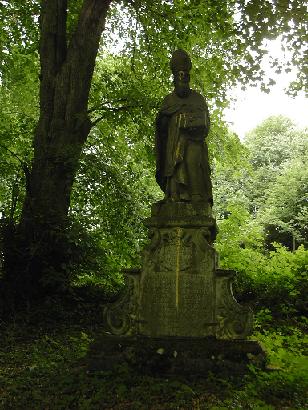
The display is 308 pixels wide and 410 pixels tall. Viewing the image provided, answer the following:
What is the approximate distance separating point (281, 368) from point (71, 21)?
1107 cm

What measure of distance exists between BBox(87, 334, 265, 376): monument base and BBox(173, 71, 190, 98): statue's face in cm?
329

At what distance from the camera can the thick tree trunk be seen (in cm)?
909

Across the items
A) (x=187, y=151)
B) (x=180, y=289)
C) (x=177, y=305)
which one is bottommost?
(x=177, y=305)

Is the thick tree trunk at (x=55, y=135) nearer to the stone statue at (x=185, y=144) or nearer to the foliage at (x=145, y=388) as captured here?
the foliage at (x=145, y=388)

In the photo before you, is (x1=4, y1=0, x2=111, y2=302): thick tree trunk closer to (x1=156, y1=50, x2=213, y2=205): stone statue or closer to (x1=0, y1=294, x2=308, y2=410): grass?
(x1=0, y1=294, x2=308, y2=410): grass

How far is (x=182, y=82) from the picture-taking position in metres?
6.56

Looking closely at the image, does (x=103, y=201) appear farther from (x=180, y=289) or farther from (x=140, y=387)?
(x=140, y=387)

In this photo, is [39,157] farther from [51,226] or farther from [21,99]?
[21,99]

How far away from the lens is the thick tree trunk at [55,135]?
9.09m

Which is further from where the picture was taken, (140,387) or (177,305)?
(177,305)

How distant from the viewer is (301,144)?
3628 centimetres

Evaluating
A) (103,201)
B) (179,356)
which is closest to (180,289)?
(179,356)

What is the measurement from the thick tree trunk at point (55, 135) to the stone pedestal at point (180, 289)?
3.22m

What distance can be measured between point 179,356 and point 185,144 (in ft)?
9.07
